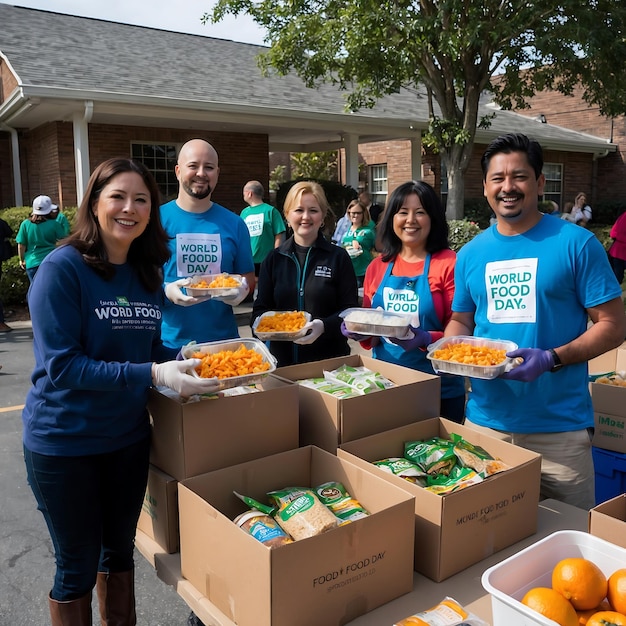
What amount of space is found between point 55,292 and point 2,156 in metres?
14.6

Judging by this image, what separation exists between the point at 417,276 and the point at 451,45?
9.50 m

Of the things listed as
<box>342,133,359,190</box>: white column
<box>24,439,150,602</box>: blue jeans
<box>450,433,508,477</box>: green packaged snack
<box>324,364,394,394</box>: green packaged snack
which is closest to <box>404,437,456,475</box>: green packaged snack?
<box>450,433,508,477</box>: green packaged snack

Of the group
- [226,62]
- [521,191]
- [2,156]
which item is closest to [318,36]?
[226,62]

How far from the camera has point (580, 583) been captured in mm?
1321

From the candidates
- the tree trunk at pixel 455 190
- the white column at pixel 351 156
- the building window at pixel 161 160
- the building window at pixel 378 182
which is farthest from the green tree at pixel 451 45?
the building window at pixel 378 182

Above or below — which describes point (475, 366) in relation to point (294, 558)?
above

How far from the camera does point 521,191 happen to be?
7.59 ft

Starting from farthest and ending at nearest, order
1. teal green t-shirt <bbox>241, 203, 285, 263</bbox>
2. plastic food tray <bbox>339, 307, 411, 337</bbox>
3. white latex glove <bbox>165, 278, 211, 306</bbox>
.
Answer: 1. teal green t-shirt <bbox>241, 203, 285, 263</bbox>
2. white latex glove <bbox>165, 278, 211, 306</bbox>
3. plastic food tray <bbox>339, 307, 411, 337</bbox>

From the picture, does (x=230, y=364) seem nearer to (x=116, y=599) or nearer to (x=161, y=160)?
(x=116, y=599)

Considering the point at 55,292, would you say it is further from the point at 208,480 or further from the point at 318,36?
the point at 318,36

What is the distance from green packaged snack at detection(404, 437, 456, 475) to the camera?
6.52 ft

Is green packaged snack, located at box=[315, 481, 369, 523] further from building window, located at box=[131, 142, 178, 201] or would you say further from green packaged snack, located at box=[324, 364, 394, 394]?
building window, located at box=[131, 142, 178, 201]

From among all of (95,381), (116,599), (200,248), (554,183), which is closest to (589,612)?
(95,381)

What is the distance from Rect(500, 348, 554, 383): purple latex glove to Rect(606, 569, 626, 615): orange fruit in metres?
0.85
